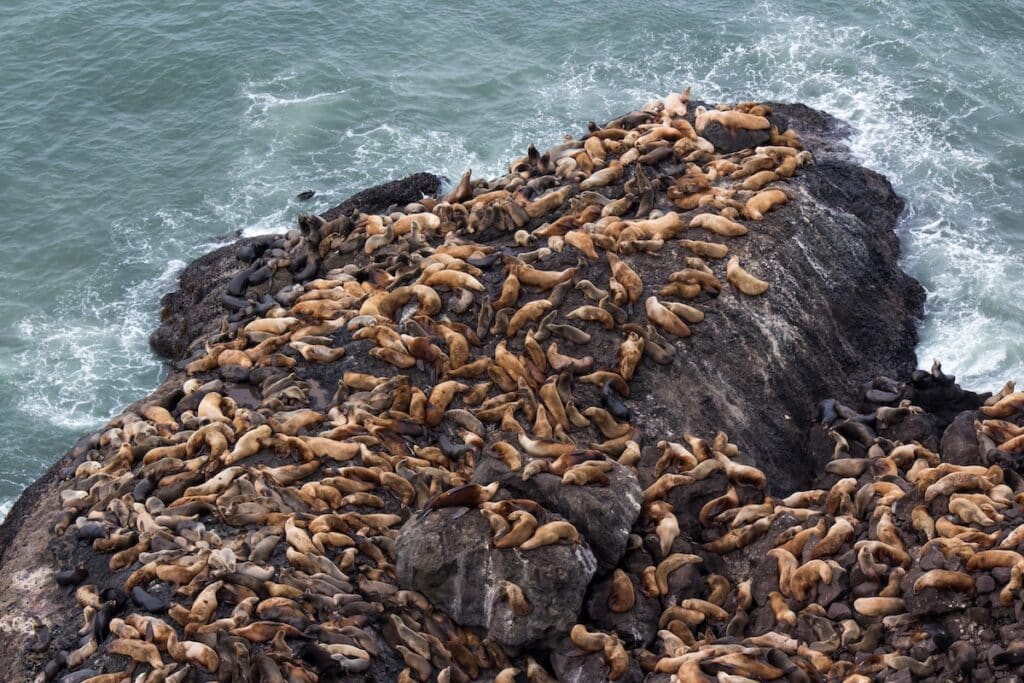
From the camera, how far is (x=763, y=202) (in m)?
27.9

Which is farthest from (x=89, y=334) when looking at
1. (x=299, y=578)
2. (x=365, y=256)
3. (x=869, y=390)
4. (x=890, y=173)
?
(x=890, y=173)

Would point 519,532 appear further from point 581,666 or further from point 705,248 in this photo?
point 705,248

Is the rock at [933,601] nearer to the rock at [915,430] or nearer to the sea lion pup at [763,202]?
the rock at [915,430]

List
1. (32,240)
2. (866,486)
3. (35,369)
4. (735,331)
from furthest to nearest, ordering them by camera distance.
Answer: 1. (32,240)
2. (35,369)
3. (735,331)
4. (866,486)

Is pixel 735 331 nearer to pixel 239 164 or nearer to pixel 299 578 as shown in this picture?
pixel 299 578

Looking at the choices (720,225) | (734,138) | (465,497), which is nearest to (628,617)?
(465,497)

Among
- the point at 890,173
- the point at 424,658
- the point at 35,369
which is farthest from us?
the point at 890,173

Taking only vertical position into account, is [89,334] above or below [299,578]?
below

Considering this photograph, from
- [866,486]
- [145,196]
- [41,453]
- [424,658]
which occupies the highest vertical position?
[866,486]

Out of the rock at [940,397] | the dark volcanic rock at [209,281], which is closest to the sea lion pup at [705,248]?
the rock at [940,397]

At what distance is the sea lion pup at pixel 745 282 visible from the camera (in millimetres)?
25828

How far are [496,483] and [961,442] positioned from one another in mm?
10122

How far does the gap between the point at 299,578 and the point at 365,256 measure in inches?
461

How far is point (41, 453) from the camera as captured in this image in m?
31.3
